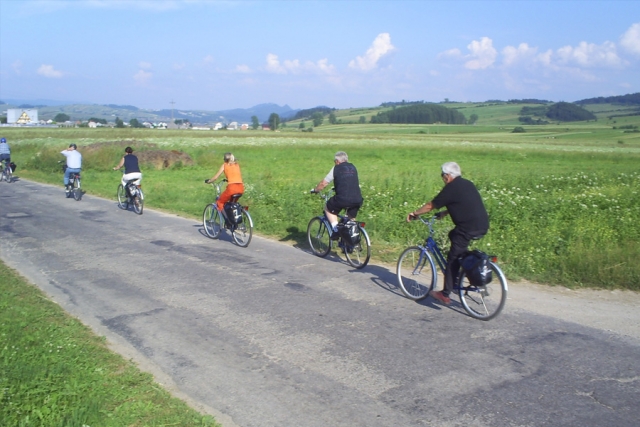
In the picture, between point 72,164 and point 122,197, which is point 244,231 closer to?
point 122,197

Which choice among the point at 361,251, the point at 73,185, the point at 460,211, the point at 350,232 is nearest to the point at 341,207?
the point at 350,232

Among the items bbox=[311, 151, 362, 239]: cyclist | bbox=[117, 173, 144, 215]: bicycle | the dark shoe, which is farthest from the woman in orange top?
the dark shoe

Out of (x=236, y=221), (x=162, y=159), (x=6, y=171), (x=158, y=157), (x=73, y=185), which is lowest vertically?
(x=236, y=221)

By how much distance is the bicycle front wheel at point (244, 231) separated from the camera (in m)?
11.1

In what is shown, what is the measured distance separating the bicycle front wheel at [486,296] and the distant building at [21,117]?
11983cm

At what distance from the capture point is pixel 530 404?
4.50 meters

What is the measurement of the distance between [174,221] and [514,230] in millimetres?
8315

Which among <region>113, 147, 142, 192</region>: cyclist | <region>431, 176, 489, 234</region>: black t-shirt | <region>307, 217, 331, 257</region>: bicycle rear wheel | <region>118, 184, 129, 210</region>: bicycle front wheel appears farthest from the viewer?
<region>118, 184, 129, 210</region>: bicycle front wheel

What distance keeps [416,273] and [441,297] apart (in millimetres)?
640

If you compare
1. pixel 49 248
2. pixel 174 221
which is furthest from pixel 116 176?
pixel 49 248

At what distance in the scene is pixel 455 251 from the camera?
6.89 meters

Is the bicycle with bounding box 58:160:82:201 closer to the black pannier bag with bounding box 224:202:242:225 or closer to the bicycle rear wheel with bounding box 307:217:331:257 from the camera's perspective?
the black pannier bag with bounding box 224:202:242:225

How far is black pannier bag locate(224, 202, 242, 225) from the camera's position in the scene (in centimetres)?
1119

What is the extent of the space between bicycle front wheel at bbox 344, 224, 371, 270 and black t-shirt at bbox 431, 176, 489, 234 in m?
2.51
